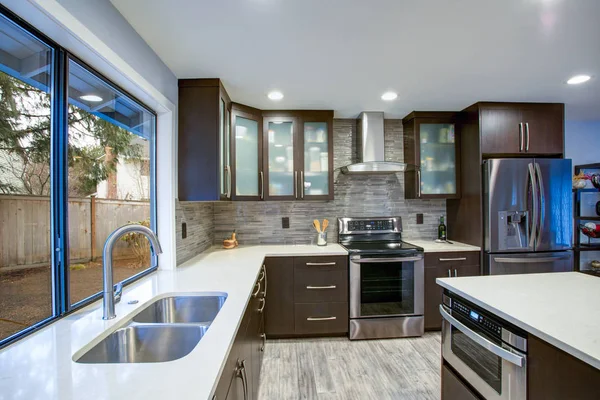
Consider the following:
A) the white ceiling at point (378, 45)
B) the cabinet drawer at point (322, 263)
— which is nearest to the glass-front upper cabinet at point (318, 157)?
the white ceiling at point (378, 45)

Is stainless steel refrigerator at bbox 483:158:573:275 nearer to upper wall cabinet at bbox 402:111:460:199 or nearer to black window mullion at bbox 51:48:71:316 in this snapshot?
upper wall cabinet at bbox 402:111:460:199

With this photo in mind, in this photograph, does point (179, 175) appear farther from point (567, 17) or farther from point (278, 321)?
point (567, 17)

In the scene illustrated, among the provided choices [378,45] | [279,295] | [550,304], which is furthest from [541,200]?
[279,295]

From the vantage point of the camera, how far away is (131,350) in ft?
3.57

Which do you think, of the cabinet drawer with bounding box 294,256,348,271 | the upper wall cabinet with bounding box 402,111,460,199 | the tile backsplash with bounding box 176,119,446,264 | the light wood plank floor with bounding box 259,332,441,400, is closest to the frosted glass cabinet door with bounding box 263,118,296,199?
the tile backsplash with bounding box 176,119,446,264

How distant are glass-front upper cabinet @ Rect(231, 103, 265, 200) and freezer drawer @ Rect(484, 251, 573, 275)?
7.67 feet

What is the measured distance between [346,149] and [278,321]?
1.97 meters

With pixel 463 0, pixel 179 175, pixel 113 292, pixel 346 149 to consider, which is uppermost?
pixel 463 0

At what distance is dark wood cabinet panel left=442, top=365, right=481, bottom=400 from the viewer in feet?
4.16

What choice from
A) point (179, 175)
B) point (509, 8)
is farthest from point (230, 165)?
point (509, 8)

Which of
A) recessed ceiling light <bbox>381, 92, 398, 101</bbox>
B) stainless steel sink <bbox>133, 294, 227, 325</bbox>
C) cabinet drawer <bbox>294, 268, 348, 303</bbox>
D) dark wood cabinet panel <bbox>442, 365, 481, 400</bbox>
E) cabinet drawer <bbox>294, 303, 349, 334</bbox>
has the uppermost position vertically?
recessed ceiling light <bbox>381, 92, 398, 101</bbox>

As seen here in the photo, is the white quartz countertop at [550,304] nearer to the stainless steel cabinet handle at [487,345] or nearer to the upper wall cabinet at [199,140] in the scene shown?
the stainless steel cabinet handle at [487,345]

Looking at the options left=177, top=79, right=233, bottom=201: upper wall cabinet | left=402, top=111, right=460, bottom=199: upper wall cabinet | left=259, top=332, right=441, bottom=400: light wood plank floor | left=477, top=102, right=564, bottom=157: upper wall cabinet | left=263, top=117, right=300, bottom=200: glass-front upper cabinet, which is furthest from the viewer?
left=402, top=111, right=460, bottom=199: upper wall cabinet

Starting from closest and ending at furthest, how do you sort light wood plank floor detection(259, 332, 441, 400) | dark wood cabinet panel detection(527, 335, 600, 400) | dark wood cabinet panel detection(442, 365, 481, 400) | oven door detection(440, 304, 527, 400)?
dark wood cabinet panel detection(527, 335, 600, 400)
oven door detection(440, 304, 527, 400)
dark wood cabinet panel detection(442, 365, 481, 400)
light wood plank floor detection(259, 332, 441, 400)
